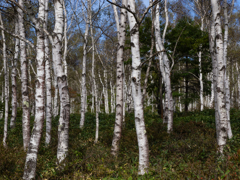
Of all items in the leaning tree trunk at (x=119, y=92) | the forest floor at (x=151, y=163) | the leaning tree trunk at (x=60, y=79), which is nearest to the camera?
the forest floor at (x=151, y=163)

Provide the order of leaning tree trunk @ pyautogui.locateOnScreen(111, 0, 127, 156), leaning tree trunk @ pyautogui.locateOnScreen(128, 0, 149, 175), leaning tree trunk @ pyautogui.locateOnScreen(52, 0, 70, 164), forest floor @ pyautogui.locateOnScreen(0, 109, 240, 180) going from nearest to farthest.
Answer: forest floor @ pyautogui.locateOnScreen(0, 109, 240, 180) < leaning tree trunk @ pyautogui.locateOnScreen(128, 0, 149, 175) < leaning tree trunk @ pyautogui.locateOnScreen(52, 0, 70, 164) < leaning tree trunk @ pyautogui.locateOnScreen(111, 0, 127, 156)

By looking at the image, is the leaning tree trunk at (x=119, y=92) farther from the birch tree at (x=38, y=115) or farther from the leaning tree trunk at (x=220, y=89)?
the leaning tree trunk at (x=220, y=89)

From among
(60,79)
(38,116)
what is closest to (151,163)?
(38,116)

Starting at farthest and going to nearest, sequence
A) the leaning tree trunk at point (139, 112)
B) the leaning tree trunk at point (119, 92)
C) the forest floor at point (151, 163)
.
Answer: the leaning tree trunk at point (119, 92)
the leaning tree trunk at point (139, 112)
the forest floor at point (151, 163)

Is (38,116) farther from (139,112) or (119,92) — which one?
(119,92)

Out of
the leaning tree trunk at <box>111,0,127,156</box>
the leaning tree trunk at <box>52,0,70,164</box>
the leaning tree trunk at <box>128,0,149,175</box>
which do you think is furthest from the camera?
the leaning tree trunk at <box>111,0,127,156</box>

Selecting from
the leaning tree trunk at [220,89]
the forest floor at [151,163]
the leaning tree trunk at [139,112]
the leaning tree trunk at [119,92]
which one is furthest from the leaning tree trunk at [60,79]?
the leaning tree trunk at [220,89]

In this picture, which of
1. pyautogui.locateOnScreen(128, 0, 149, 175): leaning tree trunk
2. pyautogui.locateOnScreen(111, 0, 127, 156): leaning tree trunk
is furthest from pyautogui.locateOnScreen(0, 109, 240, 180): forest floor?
pyautogui.locateOnScreen(111, 0, 127, 156): leaning tree trunk

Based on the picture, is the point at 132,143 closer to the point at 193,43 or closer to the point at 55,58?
the point at 55,58

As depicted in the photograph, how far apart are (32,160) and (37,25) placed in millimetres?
2893

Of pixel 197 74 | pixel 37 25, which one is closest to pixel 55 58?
pixel 37 25

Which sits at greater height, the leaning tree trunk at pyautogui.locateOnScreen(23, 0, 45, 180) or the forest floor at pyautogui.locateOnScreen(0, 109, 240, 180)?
the leaning tree trunk at pyautogui.locateOnScreen(23, 0, 45, 180)

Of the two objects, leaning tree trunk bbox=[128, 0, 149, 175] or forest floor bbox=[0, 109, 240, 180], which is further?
leaning tree trunk bbox=[128, 0, 149, 175]

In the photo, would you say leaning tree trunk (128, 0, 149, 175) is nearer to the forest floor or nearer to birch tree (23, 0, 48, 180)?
the forest floor
